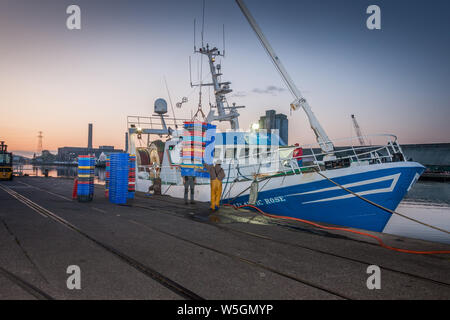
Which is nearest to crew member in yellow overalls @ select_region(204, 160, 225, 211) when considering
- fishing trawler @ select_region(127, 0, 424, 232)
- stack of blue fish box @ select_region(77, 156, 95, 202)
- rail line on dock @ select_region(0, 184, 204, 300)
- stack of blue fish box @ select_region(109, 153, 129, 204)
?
fishing trawler @ select_region(127, 0, 424, 232)

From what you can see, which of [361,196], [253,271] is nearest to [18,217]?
[253,271]

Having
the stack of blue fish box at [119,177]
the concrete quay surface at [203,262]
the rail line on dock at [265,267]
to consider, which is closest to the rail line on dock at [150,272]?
the concrete quay surface at [203,262]

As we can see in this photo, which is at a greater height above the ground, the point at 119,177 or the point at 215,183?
the point at 119,177

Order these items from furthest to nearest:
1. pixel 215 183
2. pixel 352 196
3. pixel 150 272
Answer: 1. pixel 215 183
2. pixel 352 196
3. pixel 150 272

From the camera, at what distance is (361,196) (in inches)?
351

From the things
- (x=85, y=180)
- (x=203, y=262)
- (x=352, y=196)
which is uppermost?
(x=85, y=180)

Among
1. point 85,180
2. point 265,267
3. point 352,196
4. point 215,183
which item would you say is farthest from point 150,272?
point 85,180

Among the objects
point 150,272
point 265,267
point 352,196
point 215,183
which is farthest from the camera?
point 215,183

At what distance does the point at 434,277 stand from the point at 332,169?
5.17 metres

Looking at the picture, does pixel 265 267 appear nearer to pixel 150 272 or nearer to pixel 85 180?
pixel 150 272

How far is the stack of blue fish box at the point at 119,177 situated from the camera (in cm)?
1370

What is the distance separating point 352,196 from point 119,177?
9.98 m

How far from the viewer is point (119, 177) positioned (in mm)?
13750

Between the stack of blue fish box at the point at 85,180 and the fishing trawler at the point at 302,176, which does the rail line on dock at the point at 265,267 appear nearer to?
the fishing trawler at the point at 302,176
